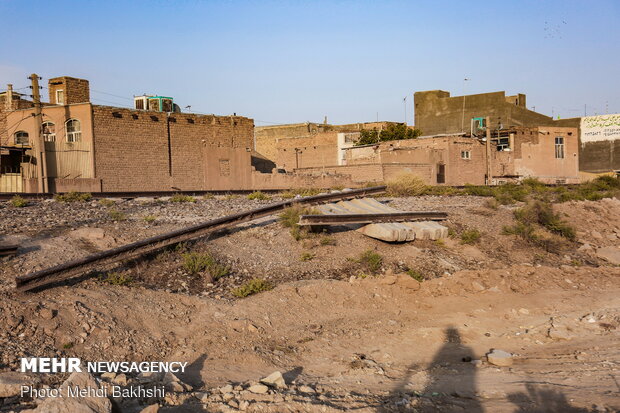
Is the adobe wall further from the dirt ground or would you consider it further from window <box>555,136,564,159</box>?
the dirt ground

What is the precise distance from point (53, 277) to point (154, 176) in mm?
25376

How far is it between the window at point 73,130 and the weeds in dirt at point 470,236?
24365mm

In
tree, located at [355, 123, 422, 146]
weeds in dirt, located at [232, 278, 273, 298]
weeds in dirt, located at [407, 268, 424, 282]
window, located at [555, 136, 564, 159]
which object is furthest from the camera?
tree, located at [355, 123, 422, 146]

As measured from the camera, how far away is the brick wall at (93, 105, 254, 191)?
3009cm

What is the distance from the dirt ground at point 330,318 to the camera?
17.3ft

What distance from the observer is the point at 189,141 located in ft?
110

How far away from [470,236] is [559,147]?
126ft

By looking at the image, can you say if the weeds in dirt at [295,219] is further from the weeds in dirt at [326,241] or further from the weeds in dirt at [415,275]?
the weeds in dirt at [415,275]

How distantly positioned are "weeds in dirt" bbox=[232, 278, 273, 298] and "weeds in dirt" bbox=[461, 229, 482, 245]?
5.05 metres

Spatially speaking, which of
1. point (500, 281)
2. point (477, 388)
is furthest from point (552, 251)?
point (477, 388)

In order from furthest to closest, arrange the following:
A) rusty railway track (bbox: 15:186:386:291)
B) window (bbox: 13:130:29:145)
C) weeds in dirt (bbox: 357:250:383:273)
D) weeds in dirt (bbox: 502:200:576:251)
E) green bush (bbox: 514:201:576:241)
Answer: window (bbox: 13:130:29:145), green bush (bbox: 514:201:576:241), weeds in dirt (bbox: 502:200:576:251), weeds in dirt (bbox: 357:250:383:273), rusty railway track (bbox: 15:186:386:291)

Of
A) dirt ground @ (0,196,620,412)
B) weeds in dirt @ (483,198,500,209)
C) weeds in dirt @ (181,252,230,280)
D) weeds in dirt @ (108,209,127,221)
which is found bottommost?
dirt ground @ (0,196,620,412)

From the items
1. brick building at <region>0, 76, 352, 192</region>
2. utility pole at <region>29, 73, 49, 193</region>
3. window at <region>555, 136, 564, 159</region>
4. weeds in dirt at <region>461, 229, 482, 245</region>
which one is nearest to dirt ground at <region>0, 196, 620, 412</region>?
weeds in dirt at <region>461, 229, 482, 245</region>

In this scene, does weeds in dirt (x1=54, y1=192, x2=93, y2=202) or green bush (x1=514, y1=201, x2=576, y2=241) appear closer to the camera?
weeds in dirt (x1=54, y1=192, x2=93, y2=202)
